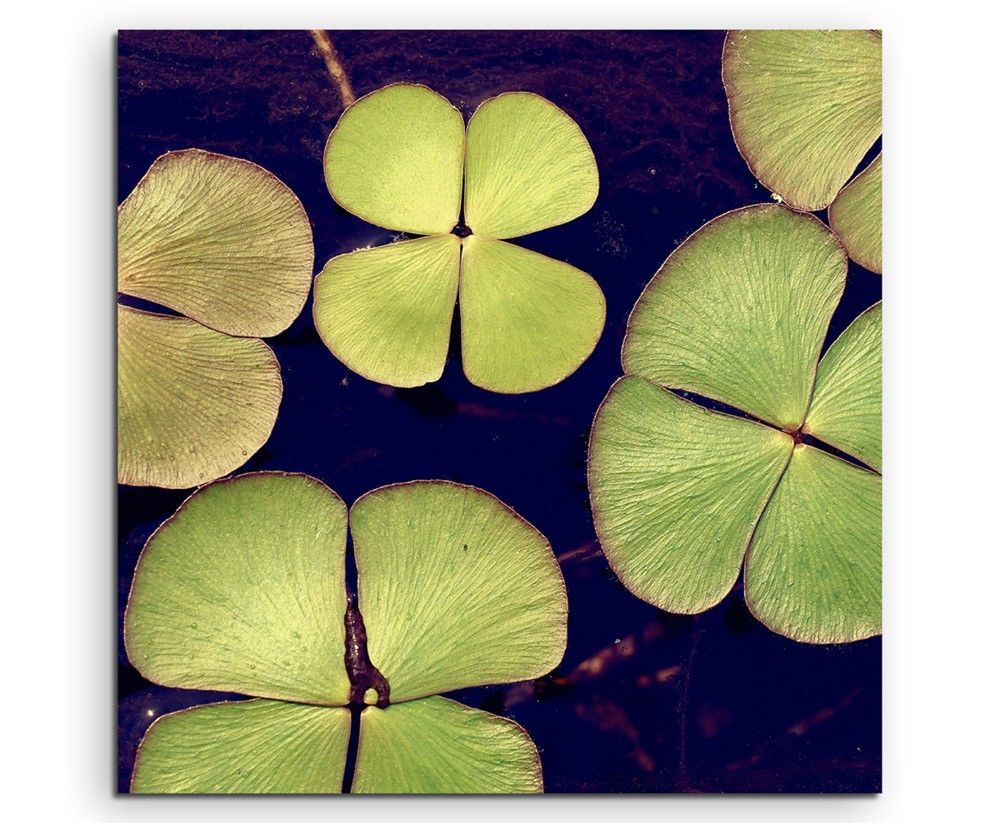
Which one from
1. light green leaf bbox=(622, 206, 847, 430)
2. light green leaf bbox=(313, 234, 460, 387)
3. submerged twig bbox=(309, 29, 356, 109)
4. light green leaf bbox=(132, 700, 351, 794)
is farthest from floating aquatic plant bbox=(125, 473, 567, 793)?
submerged twig bbox=(309, 29, 356, 109)

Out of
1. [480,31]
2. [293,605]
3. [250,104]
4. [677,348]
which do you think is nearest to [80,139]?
[250,104]

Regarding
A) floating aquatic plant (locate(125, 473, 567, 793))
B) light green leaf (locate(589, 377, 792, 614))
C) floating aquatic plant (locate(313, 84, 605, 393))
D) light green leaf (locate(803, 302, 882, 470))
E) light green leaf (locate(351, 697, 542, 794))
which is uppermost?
floating aquatic plant (locate(313, 84, 605, 393))

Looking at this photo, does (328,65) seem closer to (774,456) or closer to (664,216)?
(664,216)

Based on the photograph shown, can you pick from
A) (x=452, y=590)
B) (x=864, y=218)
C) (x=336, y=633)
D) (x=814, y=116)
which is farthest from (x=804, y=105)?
(x=336, y=633)

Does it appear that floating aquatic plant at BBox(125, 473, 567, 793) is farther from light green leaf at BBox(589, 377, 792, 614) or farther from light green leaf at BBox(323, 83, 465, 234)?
light green leaf at BBox(323, 83, 465, 234)

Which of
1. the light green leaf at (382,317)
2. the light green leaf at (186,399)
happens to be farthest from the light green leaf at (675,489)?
the light green leaf at (186,399)

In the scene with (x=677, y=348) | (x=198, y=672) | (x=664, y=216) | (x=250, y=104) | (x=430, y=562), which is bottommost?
(x=198, y=672)
